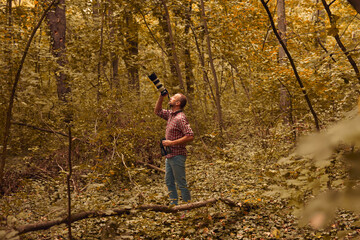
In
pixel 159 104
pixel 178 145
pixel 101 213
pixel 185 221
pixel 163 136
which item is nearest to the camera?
pixel 101 213

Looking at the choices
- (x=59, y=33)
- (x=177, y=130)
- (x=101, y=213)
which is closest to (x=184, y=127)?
(x=177, y=130)

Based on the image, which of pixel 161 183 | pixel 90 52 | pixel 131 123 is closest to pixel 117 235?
pixel 161 183

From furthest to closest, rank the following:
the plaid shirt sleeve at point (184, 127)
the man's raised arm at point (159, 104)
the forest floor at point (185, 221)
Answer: the man's raised arm at point (159, 104) < the plaid shirt sleeve at point (184, 127) < the forest floor at point (185, 221)

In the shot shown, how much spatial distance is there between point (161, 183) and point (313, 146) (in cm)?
684

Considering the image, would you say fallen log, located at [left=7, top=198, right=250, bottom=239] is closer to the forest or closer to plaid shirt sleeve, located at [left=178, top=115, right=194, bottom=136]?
the forest

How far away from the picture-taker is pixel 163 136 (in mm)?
8992

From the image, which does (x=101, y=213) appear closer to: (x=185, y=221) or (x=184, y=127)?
(x=185, y=221)

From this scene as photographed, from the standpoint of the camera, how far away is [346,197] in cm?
85

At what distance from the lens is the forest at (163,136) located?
2420 millimetres

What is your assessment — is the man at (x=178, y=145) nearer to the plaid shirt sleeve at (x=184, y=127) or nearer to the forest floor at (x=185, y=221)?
the plaid shirt sleeve at (x=184, y=127)

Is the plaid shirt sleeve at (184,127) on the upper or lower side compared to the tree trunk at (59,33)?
lower

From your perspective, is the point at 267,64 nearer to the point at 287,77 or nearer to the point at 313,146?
the point at 287,77

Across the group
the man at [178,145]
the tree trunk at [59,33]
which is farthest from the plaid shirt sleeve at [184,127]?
the tree trunk at [59,33]

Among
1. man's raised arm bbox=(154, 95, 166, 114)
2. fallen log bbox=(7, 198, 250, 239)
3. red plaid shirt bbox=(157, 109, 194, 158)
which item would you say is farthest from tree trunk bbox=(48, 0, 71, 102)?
fallen log bbox=(7, 198, 250, 239)
